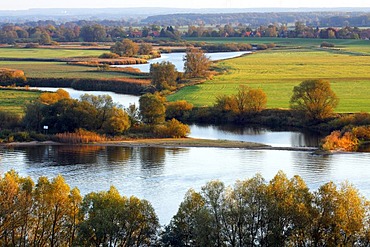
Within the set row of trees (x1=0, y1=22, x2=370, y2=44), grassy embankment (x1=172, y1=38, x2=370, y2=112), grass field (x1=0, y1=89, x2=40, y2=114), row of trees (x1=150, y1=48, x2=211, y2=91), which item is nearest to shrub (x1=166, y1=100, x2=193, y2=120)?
grassy embankment (x1=172, y1=38, x2=370, y2=112)

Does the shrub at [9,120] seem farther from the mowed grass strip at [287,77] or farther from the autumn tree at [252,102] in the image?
the autumn tree at [252,102]

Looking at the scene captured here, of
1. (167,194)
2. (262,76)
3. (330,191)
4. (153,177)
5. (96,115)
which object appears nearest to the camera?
(330,191)

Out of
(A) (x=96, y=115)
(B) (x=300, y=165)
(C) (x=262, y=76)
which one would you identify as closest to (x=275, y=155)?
(B) (x=300, y=165)

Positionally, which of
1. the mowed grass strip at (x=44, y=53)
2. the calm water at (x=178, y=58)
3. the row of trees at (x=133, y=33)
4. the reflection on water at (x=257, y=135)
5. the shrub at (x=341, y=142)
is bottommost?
the reflection on water at (x=257, y=135)

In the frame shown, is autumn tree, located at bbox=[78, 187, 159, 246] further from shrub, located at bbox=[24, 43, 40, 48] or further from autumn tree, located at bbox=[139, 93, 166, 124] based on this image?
shrub, located at bbox=[24, 43, 40, 48]

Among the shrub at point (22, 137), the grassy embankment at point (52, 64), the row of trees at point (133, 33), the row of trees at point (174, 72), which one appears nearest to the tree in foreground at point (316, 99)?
the shrub at point (22, 137)

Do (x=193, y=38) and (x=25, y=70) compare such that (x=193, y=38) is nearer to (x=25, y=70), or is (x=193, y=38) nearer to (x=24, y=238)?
(x=25, y=70)

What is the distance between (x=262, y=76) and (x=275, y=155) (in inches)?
1013

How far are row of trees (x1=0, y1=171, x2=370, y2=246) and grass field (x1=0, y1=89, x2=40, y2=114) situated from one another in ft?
73.6

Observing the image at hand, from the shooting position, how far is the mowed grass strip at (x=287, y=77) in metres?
45.2

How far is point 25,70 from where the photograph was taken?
64.2m

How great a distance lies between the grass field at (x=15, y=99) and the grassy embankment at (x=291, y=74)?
9.01m

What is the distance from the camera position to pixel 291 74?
58062mm

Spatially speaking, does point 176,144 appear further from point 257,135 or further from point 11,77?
point 11,77
